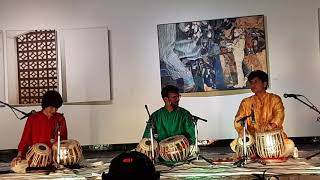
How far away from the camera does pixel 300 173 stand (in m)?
3.98

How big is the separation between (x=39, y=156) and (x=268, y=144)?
223 centimetres

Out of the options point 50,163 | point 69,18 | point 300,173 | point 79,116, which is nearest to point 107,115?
point 79,116

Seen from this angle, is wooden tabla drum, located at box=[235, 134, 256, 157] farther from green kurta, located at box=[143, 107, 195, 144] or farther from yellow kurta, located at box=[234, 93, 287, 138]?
green kurta, located at box=[143, 107, 195, 144]

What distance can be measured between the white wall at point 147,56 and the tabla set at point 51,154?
196 cm

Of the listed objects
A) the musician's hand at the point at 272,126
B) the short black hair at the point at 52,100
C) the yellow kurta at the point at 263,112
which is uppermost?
the short black hair at the point at 52,100

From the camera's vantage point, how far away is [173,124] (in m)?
→ 5.18

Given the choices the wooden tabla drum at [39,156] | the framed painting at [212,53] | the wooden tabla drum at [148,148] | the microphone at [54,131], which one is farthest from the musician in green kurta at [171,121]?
the framed painting at [212,53]

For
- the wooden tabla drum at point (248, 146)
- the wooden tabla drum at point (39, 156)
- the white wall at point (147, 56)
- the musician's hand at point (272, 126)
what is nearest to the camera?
the wooden tabla drum at point (39, 156)

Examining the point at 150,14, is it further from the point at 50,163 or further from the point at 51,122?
the point at 50,163

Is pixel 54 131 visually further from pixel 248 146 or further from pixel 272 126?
pixel 272 126

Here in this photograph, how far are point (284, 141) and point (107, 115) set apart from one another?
281 cm

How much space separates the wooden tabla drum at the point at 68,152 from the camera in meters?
4.63

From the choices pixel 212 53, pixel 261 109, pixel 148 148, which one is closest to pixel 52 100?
pixel 148 148

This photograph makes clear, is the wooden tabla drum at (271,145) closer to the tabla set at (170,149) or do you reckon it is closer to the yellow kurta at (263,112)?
the yellow kurta at (263,112)
